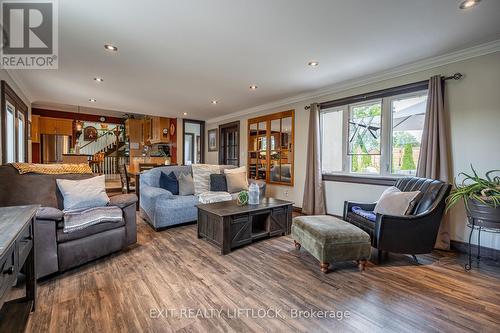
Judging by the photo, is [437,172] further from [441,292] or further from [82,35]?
[82,35]

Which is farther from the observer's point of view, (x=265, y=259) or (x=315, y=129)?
(x=315, y=129)

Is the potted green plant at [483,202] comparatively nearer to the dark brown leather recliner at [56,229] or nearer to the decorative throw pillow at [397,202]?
the decorative throw pillow at [397,202]

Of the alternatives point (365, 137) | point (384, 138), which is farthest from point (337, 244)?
point (365, 137)

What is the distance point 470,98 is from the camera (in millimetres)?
2781

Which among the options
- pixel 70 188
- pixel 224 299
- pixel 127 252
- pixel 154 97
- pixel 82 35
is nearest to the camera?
pixel 224 299

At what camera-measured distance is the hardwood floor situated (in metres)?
1.60

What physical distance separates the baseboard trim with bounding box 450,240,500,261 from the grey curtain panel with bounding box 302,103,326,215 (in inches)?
72.7

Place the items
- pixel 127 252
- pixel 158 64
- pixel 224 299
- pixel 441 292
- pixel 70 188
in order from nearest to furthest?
pixel 224 299
pixel 441 292
pixel 70 188
pixel 127 252
pixel 158 64

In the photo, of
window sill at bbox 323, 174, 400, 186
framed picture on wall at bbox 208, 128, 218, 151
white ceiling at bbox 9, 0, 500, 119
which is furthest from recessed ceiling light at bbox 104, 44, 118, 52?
framed picture on wall at bbox 208, 128, 218, 151

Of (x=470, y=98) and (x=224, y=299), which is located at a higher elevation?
(x=470, y=98)

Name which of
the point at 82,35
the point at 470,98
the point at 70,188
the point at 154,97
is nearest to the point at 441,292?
the point at 470,98

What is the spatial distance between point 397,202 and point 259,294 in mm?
1893

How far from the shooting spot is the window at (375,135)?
333 cm

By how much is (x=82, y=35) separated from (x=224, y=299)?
9.74ft
